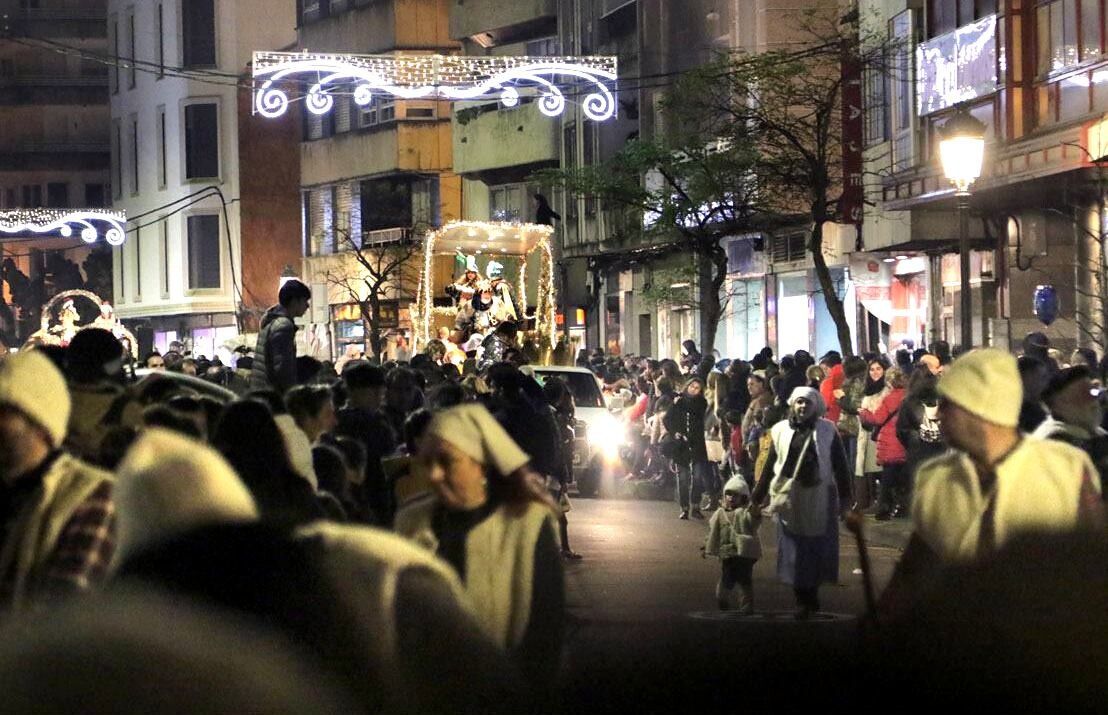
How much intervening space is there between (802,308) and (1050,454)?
35500mm

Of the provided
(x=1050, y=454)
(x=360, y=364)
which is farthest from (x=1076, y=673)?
(x=360, y=364)

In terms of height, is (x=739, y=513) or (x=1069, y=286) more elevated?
(x=1069, y=286)

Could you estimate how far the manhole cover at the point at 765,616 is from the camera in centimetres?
1483

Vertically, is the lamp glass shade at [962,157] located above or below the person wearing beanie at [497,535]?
above

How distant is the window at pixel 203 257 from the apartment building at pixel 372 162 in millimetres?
4339

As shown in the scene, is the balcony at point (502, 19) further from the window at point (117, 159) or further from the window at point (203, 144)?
the window at point (117, 159)

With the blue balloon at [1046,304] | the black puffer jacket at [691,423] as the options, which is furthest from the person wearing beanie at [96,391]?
the blue balloon at [1046,304]

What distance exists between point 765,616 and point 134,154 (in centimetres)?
6353

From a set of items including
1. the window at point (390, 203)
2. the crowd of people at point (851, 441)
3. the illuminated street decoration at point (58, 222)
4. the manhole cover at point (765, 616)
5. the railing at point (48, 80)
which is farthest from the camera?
the railing at point (48, 80)

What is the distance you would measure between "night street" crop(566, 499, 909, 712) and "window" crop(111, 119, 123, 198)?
53.0 meters

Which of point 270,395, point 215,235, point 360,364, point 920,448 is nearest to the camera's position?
point 270,395

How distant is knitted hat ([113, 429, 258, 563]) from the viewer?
427 cm

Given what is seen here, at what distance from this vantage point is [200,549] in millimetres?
4047

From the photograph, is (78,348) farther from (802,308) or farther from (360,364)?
(802,308)
